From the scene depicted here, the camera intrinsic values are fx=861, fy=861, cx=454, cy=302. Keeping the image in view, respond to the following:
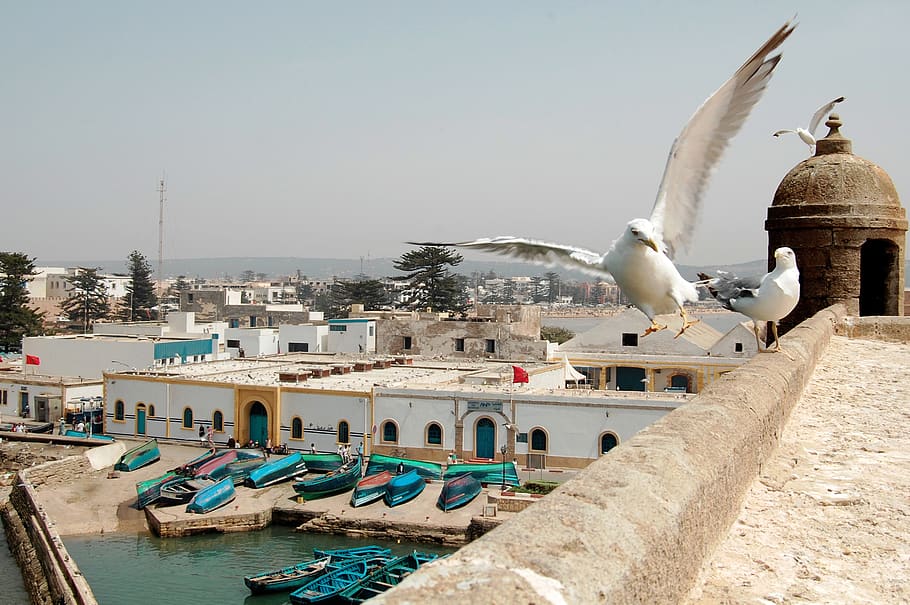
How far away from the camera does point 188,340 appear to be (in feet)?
123

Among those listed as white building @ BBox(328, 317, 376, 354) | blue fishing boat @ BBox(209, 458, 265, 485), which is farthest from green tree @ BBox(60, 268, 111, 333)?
blue fishing boat @ BBox(209, 458, 265, 485)

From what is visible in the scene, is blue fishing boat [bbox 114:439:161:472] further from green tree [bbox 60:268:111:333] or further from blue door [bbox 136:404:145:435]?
green tree [bbox 60:268:111:333]

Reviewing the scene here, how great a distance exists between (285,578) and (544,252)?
1330 centimetres

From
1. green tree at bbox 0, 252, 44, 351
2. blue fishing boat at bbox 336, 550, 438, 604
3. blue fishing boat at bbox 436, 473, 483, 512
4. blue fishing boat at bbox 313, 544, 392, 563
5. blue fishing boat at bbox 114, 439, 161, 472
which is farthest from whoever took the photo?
green tree at bbox 0, 252, 44, 351

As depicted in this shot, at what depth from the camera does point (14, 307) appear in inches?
1965

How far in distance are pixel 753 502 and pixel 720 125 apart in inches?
105

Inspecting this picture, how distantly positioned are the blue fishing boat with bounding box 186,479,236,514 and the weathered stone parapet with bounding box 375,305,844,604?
19.2 m

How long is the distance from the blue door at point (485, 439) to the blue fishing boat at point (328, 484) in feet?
11.0

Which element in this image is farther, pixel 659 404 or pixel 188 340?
pixel 188 340

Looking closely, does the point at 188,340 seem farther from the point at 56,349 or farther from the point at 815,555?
the point at 815,555

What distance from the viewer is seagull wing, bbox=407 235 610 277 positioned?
6.02m

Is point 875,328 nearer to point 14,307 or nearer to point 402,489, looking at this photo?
point 402,489

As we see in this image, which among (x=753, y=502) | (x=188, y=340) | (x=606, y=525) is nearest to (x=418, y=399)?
(x=188, y=340)


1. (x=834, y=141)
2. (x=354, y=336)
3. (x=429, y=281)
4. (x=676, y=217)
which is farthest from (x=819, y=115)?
(x=429, y=281)
